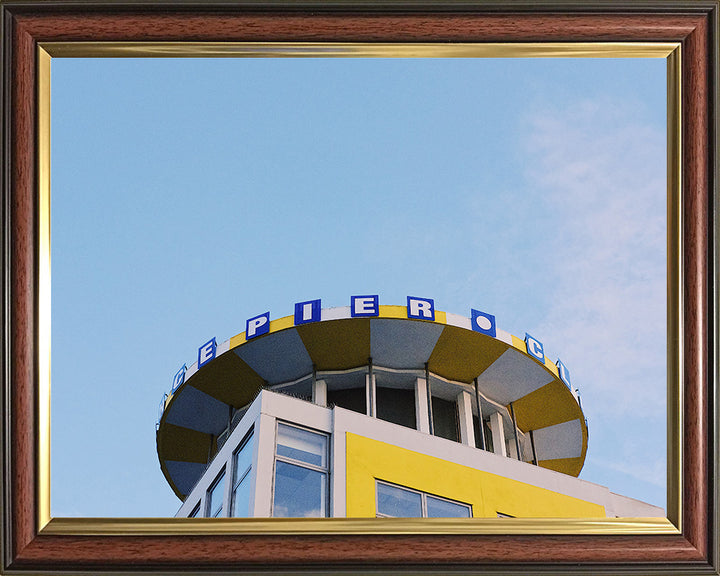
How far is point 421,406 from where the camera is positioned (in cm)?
2177

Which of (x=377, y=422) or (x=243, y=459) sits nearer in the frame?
(x=243, y=459)

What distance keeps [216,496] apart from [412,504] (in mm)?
3250

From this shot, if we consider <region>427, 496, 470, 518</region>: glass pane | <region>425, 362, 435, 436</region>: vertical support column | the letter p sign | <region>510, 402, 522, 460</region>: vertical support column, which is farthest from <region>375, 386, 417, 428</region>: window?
<region>427, 496, 470, 518</region>: glass pane

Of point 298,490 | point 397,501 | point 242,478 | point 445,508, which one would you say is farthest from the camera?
point 445,508

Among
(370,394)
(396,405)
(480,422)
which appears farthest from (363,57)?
(396,405)

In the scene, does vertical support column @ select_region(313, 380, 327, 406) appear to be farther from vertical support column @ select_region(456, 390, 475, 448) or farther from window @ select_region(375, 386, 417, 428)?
vertical support column @ select_region(456, 390, 475, 448)

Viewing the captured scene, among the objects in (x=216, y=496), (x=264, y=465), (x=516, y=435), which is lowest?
(x=216, y=496)

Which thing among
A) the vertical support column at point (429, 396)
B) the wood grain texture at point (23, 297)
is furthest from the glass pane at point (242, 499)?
the wood grain texture at point (23, 297)

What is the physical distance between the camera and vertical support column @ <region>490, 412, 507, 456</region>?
22734 mm

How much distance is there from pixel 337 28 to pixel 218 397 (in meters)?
19.1

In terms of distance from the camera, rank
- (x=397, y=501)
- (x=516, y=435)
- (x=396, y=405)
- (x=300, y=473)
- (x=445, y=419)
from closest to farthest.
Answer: (x=300, y=473) → (x=397, y=501) → (x=396, y=405) → (x=445, y=419) → (x=516, y=435)

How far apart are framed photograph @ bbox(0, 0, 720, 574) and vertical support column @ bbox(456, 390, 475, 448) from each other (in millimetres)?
18341

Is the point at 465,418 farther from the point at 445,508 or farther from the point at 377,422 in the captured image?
the point at 445,508

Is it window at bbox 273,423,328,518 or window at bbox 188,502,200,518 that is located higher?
window at bbox 273,423,328,518
